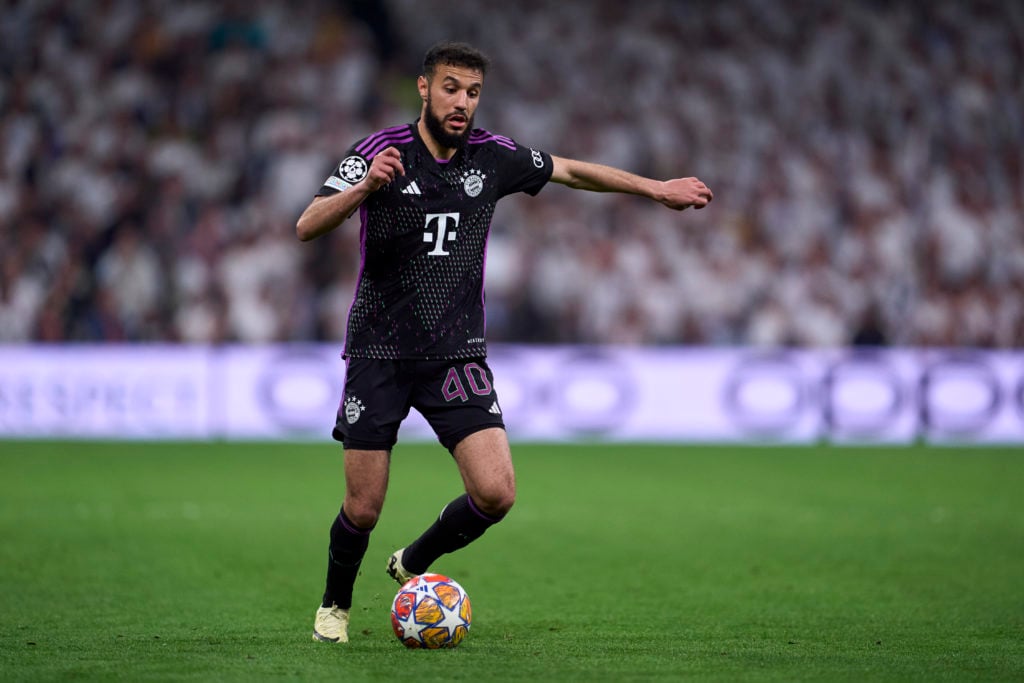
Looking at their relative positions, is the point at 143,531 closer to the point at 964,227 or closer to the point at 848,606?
the point at 848,606

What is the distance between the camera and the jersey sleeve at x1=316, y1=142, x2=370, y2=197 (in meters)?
5.43

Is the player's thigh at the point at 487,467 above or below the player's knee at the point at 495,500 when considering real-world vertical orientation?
above

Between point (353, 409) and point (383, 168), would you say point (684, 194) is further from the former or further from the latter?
point (353, 409)

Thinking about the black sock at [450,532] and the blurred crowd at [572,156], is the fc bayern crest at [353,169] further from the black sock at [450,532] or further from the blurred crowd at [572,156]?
the blurred crowd at [572,156]

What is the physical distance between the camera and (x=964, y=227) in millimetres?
19281

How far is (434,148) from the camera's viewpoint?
5.75 meters

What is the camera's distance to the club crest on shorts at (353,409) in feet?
18.7

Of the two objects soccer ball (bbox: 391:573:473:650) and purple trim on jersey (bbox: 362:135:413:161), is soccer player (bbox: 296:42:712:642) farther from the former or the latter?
soccer ball (bbox: 391:573:473:650)

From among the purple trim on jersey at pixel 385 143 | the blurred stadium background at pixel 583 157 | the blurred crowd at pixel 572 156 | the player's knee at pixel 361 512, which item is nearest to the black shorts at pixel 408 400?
the player's knee at pixel 361 512

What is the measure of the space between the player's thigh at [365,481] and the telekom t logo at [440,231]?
0.87 metres

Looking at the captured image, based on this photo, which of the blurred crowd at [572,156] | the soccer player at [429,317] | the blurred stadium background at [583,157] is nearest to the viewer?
the soccer player at [429,317]

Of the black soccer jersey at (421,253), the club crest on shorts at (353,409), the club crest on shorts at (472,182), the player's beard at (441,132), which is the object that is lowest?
the club crest on shorts at (353,409)

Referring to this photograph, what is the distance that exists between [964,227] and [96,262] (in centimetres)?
1155

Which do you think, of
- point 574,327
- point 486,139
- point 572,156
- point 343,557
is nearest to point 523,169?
point 486,139
